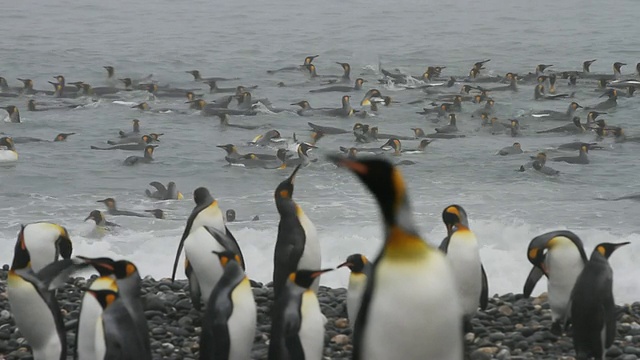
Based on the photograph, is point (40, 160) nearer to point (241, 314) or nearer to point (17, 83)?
point (17, 83)

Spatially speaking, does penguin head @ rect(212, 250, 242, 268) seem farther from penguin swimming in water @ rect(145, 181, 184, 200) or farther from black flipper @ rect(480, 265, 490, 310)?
penguin swimming in water @ rect(145, 181, 184, 200)

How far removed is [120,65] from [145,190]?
1269 centimetres

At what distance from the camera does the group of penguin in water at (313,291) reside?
136 inches

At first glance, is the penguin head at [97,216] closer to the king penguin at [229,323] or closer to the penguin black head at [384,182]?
the king penguin at [229,323]

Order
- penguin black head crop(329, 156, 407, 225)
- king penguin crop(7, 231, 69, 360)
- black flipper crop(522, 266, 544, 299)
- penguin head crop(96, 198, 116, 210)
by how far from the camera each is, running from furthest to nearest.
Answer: penguin head crop(96, 198, 116, 210) → black flipper crop(522, 266, 544, 299) → king penguin crop(7, 231, 69, 360) → penguin black head crop(329, 156, 407, 225)

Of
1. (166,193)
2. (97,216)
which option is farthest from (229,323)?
(166,193)

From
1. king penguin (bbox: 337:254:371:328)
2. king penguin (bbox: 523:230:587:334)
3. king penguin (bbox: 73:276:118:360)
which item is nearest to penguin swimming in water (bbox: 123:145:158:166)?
king penguin (bbox: 337:254:371:328)

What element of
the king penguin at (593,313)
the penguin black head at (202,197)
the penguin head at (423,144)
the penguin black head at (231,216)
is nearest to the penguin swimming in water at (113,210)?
the penguin black head at (231,216)

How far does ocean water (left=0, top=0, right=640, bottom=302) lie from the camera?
1064cm

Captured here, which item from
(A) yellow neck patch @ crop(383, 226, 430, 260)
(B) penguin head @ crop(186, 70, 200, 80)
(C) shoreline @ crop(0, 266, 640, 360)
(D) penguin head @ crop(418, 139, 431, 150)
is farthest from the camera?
(B) penguin head @ crop(186, 70, 200, 80)

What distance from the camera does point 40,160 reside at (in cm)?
1518

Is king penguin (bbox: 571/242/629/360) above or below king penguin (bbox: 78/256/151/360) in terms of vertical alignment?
below

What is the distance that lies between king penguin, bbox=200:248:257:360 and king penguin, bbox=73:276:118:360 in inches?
17.8

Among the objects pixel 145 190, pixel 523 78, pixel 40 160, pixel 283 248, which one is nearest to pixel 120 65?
pixel 523 78
